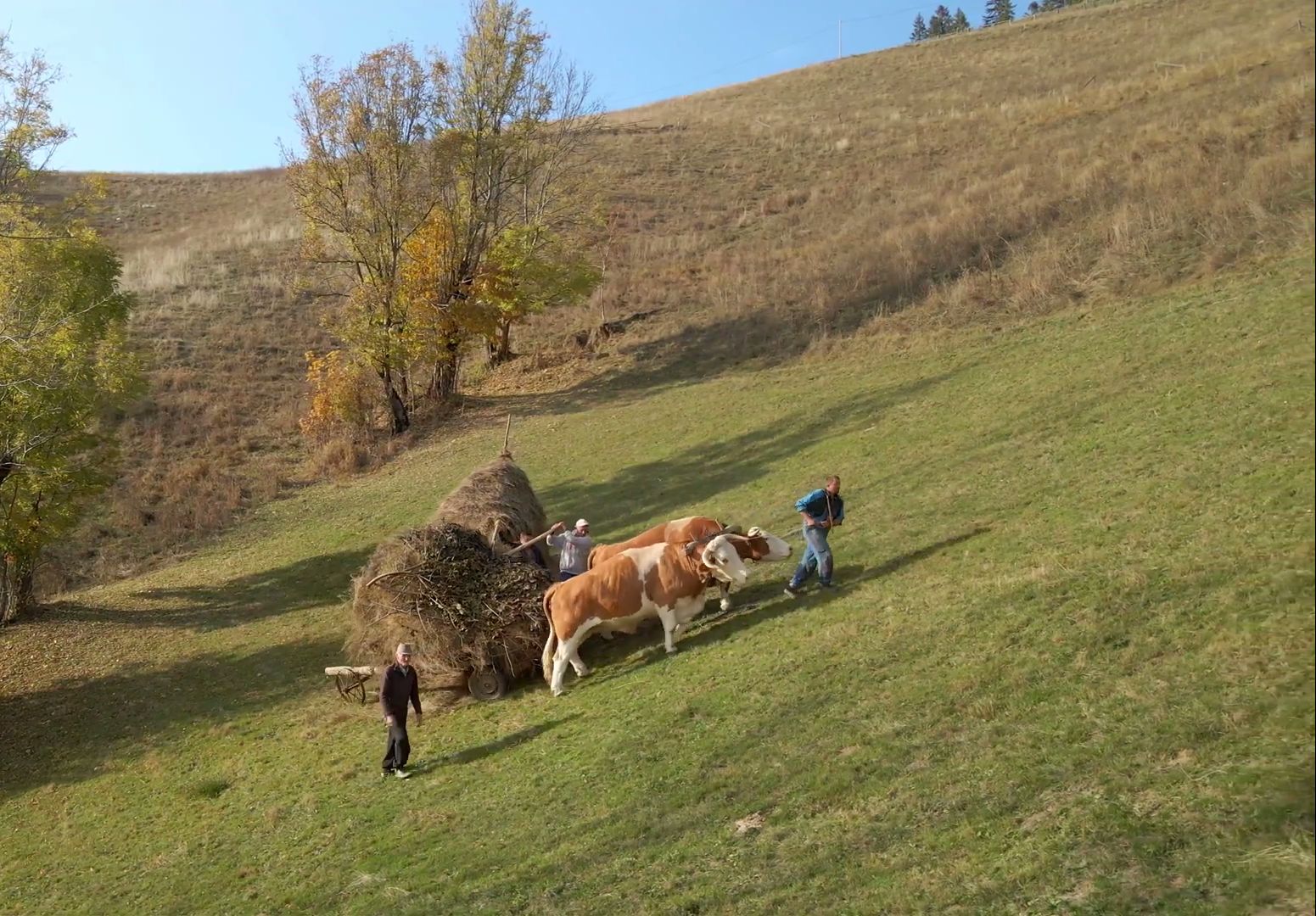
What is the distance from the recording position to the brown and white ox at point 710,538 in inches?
579

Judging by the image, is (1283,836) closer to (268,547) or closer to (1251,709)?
(1251,709)

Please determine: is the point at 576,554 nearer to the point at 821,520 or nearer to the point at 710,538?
the point at 710,538

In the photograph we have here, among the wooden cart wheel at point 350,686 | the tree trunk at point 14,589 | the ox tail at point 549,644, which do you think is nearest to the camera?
the ox tail at point 549,644

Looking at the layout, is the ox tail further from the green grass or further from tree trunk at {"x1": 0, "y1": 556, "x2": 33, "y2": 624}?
tree trunk at {"x1": 0, "y1": 556, "x2": 33, "y2": 624}

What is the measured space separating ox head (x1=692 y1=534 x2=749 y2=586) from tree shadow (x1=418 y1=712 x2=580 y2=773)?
2881mm

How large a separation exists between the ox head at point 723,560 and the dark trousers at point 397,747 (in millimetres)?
4574

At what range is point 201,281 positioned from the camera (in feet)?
177

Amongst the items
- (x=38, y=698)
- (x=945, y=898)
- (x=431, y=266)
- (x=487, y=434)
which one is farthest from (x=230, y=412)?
(x=945, y=898)

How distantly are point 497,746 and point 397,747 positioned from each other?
1234 millimetres

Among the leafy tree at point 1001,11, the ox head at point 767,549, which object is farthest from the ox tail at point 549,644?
the leafy tree at point 1001,11

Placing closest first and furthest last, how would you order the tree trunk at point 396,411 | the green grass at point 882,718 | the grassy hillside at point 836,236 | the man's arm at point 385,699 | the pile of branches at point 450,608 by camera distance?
1. the green grass at point 882,718
2. the man's arm at point 385,699
3. the pile of branches at point 450,608
4. the grassy hillside at point 836,236
5. the tree trunk at point 396,411

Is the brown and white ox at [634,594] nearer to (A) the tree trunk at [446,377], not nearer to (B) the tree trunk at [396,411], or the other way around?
(B) the tree trunk at [396,411]

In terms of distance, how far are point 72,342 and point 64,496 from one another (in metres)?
3.63

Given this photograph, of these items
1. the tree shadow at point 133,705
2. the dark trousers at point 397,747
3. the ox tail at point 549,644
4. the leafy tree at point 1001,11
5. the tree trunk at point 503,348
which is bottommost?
the tree shadow at point 133,705
